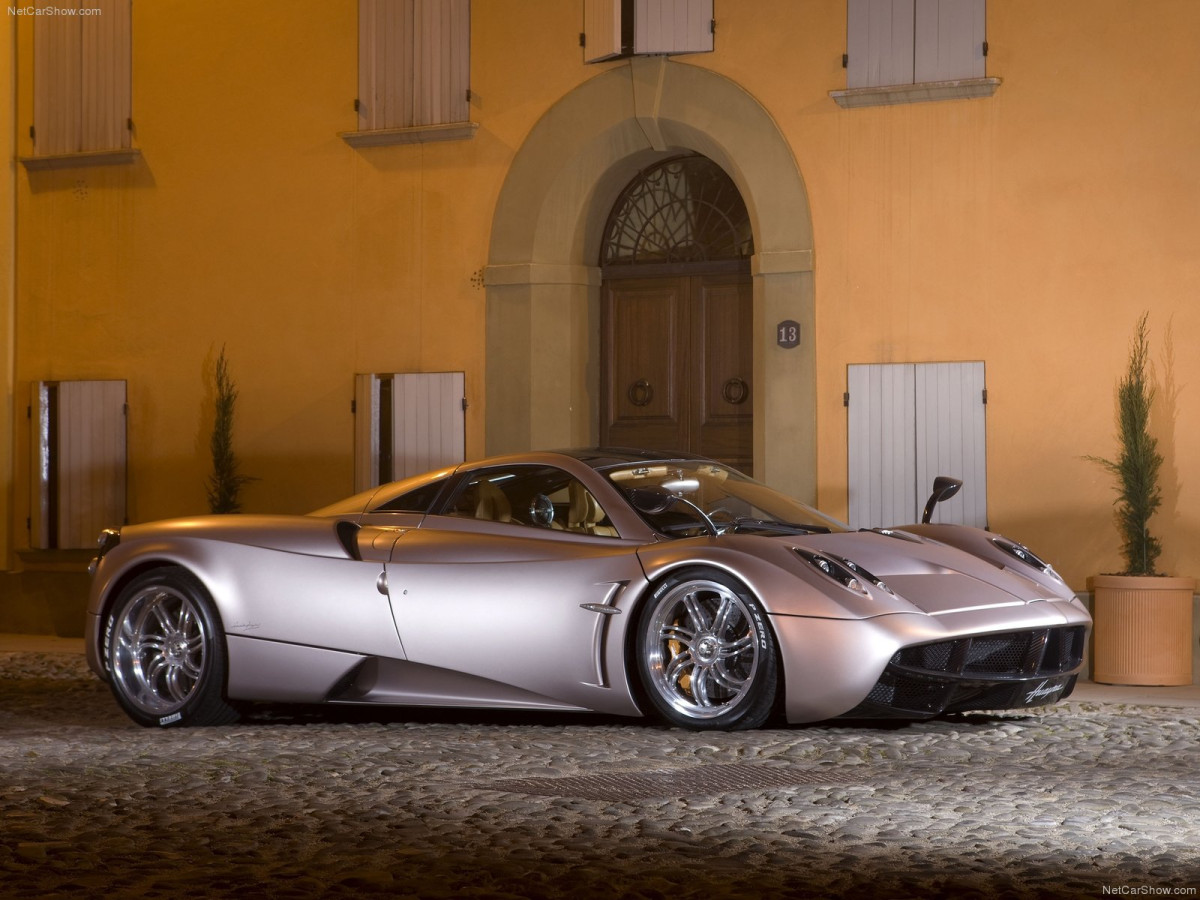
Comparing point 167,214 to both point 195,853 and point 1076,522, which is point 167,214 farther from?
point 195,853

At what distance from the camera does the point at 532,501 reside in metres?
7.46

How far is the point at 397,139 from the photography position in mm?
13344

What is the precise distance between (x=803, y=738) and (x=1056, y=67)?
21.3 ft

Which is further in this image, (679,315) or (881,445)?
(679,315)

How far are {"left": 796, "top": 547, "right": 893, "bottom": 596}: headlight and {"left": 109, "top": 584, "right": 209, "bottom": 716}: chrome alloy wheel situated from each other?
278 centimetres

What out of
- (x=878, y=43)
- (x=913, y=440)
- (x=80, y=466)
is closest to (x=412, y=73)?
(x=878, y=43)

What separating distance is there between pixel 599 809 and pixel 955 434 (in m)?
7.18

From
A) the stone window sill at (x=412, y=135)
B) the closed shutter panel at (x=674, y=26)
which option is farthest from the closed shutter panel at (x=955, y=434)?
the stone window sill at (x=412, y=135)

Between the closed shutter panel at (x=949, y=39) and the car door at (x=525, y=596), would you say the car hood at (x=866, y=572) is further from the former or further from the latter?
the closed shutter panel at (x=949, y=39)

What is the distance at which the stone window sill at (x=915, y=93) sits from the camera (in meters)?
11.6

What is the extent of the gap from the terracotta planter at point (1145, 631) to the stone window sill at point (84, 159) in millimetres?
8784

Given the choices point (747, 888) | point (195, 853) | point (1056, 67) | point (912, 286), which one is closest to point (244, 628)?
point (195, 853)

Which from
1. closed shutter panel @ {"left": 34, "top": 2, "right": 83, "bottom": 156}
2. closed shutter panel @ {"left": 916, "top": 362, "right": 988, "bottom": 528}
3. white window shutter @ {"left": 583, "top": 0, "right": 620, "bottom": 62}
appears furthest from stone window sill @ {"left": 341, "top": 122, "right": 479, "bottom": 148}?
closed shutter panel @ {"left": 916, "top": 362, "right": 988, "bottom": 528}

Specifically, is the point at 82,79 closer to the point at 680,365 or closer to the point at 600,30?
the point at 600,30
